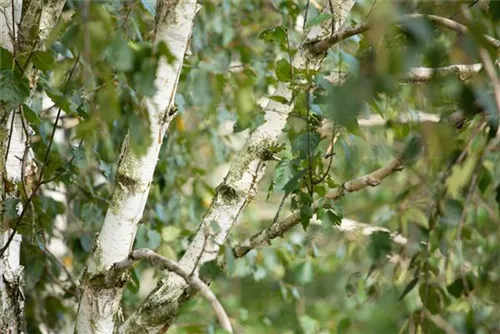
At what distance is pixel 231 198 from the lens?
149 centimetres

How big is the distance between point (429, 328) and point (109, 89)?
69cm

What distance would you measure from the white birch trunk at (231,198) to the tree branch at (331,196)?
6cm

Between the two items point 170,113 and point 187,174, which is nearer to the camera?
point 170,113

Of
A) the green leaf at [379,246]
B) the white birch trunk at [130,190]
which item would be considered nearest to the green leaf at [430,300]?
the green leaf at [379,246]

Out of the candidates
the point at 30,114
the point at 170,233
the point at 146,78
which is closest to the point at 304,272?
the point at 170,233

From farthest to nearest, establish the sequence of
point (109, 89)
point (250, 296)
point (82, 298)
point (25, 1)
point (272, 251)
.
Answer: point (250, 296) < point (272, 251) < point (25, 1) < point (82, 298) < point (109, 89)

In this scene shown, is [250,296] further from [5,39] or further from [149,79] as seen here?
[149,79]

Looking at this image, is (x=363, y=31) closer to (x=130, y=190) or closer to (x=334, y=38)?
(x=334, y=38)

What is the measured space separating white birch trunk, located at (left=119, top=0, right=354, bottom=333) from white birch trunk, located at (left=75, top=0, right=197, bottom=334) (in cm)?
7

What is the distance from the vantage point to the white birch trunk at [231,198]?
57.1 inches

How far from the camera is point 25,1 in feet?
5.09

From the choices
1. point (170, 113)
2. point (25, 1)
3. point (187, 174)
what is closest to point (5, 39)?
point (25, 1)

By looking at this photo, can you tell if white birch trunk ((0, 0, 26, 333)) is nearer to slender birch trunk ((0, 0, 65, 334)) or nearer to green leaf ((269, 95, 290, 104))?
slender birch trunk ((0, 0, 65, 334))

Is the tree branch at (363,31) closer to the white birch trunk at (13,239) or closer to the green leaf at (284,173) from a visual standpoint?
the green leaf at (284,173)
